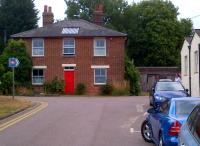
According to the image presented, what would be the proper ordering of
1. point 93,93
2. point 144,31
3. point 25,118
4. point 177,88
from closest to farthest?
point 25,118
point 177,88
point 93,93
point 144,31

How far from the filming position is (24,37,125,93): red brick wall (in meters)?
50.8

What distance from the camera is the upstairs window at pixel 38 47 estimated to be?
169 feet

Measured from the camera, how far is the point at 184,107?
41.3 ft

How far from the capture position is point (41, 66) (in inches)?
2025

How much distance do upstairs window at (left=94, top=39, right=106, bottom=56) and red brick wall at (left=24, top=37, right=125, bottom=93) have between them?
379mm

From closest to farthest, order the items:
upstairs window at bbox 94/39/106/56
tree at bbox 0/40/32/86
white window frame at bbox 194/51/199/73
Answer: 1. white window frame at bbox 194/51/199/73
2. tree at bbox 0/40/32/86
3. upstairs window at bbox 94/39/106/56

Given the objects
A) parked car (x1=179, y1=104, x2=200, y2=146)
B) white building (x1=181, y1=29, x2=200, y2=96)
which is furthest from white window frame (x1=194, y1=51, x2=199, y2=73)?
parked car (x1=179, y1=104, x2=200, y2=146)

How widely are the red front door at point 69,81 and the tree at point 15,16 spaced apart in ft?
66.9

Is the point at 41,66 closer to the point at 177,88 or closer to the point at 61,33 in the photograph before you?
the point at 61,33

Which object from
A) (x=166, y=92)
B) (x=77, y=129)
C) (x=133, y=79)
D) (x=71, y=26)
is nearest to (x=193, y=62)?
(x=166, y=92)

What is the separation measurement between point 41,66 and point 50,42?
8.03 feet

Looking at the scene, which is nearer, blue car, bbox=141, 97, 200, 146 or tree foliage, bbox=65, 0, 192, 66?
blue car, bbox=141, 97, 200, 146

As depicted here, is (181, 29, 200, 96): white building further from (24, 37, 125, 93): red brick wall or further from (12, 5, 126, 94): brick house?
(12, 5, 126, 94): brick house

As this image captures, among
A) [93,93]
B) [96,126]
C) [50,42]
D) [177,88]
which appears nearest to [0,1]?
[50,42]
